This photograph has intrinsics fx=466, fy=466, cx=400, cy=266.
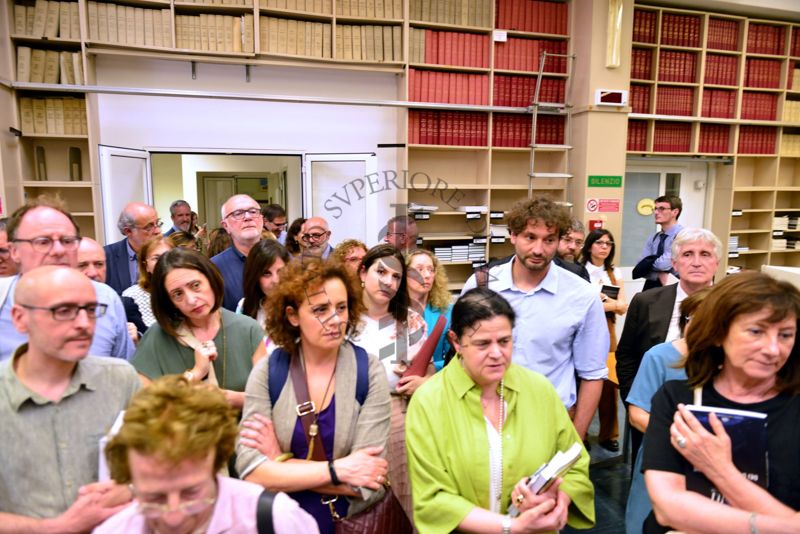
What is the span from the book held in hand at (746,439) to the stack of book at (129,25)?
4935mm

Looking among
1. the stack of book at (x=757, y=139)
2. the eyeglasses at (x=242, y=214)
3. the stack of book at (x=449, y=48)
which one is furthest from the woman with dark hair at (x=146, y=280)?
the stack of book at (x=757, y=139)

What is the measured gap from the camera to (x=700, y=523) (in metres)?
1.06

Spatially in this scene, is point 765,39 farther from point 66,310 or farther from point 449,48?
point 66,310

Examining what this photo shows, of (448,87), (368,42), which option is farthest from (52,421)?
(448,87)

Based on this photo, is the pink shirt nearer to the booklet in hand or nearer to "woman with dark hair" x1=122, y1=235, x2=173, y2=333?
the booklet in hand

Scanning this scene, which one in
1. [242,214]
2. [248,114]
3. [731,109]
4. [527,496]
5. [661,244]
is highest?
[731,109]

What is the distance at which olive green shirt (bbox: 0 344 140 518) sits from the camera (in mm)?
1048

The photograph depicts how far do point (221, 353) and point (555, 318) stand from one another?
1208 millimetres

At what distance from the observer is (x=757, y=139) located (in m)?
5.76

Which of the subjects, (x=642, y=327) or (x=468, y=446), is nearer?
(x=468, y=446)

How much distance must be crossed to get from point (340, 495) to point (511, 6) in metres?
5.24

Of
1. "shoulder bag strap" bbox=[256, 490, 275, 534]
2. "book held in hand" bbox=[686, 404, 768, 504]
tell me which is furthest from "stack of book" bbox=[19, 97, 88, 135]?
"book held in hand" bbox=[686, 404, 768, 504]

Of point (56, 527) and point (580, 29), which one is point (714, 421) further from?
point (580, 29)

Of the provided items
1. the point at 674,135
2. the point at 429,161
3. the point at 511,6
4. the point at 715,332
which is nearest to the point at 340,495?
the point at 715,332
